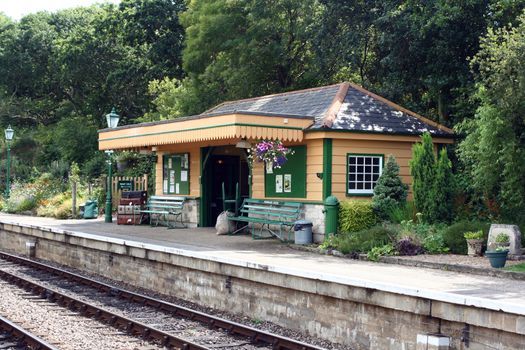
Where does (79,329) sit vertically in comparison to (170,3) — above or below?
below

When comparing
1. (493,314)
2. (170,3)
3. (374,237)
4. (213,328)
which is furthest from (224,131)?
(170,3)

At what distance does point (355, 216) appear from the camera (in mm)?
15500

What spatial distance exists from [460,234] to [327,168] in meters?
3.58

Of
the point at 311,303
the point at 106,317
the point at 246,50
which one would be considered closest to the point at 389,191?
the point at 311,303

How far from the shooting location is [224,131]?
16.2m

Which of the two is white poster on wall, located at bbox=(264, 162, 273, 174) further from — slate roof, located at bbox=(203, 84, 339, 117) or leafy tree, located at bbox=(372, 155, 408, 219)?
leafy tree, located at bbox=(372, 155, 408, 219)

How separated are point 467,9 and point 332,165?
21.1 ft

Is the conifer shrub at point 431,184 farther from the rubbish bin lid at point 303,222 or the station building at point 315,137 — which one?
the rubbish bin lid at point 303,222

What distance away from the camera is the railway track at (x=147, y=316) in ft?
31.9

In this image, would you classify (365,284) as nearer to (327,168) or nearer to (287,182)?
(327,168)

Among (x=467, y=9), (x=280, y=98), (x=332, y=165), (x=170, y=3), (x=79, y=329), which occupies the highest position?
(x=170, y=3)

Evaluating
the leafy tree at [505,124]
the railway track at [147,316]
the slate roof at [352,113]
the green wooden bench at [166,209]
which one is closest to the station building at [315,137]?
the slate roof at [352,113]

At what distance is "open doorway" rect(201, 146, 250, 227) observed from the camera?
20.7 metres

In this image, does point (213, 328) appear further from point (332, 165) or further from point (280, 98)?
point (280, 98)
